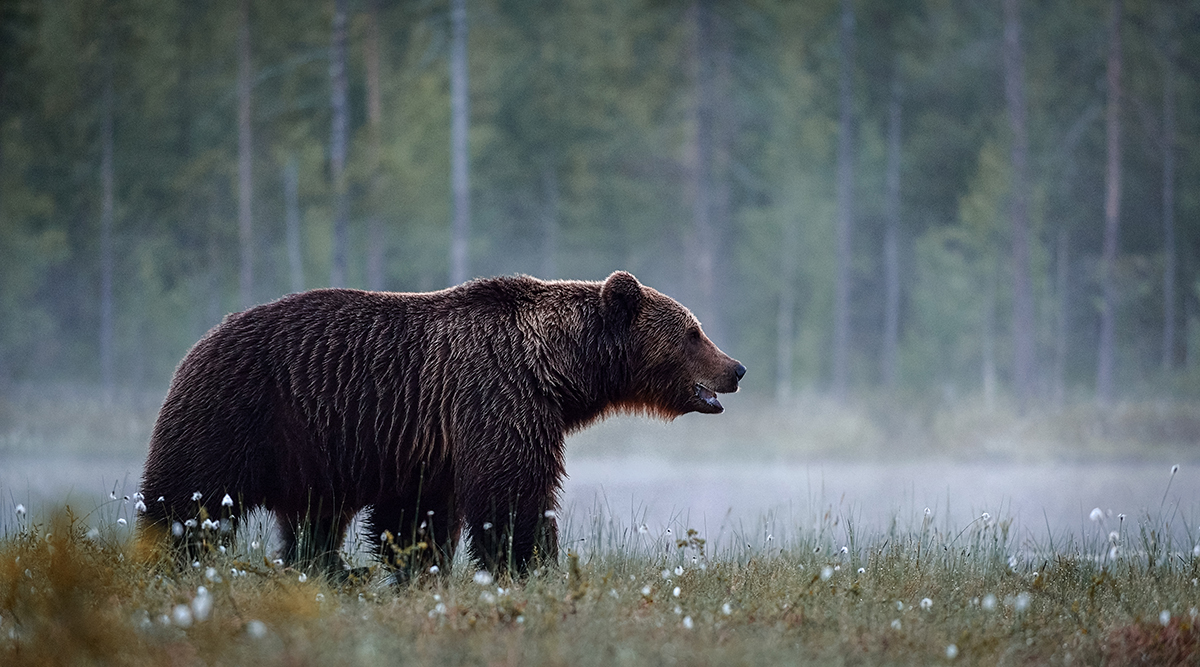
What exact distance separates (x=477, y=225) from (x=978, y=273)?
19094 millimetres

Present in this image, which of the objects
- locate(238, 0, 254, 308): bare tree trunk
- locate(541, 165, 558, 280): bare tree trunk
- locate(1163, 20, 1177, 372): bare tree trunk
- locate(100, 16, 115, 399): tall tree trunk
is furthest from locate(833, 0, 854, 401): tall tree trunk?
locate(100, 16, 115, 399): tall tree trunk

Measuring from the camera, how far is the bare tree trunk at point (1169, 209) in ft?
105

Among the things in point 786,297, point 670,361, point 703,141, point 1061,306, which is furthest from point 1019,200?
point 670,361

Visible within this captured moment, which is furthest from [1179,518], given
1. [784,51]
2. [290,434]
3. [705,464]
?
[784,51]

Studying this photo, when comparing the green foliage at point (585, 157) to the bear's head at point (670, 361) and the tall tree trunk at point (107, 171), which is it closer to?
the tall tree trunk at point (107, 171)

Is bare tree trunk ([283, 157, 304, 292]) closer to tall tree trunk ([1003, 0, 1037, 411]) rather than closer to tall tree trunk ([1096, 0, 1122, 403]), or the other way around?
tall tree trunk ([1003, 0, 1037, 411])

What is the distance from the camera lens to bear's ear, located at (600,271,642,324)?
726 centimetres

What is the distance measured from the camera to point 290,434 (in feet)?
21.9

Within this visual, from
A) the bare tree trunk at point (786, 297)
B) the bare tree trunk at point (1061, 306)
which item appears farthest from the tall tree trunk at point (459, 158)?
the bare tree trunk at point (1061, 306)

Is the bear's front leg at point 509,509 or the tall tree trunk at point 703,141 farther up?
the tall tree trunk at point 703,141

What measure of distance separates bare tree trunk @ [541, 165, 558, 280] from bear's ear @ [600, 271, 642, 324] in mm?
27709

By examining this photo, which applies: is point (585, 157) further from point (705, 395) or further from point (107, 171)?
point (705, 395)

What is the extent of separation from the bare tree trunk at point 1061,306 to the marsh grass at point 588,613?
119 ft

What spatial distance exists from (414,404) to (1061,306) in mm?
40603
